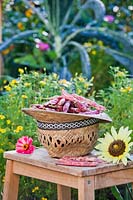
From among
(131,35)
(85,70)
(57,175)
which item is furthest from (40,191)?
(131,35)

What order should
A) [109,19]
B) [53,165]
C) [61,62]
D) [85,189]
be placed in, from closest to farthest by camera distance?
[85,189]
[53,165]
[61,62]
[109,19]

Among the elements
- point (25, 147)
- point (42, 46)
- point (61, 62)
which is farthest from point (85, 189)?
point (42, 46)

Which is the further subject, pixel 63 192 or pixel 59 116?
pixel 63 192

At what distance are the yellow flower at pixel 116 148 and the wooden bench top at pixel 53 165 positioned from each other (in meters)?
0.03

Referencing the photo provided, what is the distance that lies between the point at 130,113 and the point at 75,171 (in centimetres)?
96

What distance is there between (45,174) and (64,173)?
135 mm

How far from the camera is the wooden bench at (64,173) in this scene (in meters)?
2.65

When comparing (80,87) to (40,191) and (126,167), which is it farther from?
(126,167)

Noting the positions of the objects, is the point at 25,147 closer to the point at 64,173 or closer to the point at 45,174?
the point at 45,174

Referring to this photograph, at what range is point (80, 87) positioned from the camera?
3.78 meters

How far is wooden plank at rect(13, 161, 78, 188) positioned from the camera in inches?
107

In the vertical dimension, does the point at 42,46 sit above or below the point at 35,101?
above

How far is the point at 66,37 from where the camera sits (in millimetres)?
5996

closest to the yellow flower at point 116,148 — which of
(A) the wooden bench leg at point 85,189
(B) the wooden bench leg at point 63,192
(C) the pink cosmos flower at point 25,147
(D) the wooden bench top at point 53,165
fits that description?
(D) the wooden bench top at point 53,165
